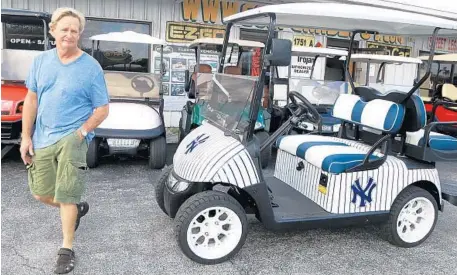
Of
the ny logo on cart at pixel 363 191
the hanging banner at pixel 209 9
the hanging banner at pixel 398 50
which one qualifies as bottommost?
the ny logo on cart at pixel 363 191

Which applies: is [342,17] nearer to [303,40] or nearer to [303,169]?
[303,169]

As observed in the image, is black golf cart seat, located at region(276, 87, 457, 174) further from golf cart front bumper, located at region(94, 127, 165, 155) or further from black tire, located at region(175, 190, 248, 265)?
golf cart front bumper, located at region(94, 127, 165, 155)

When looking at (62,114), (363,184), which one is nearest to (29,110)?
(62,114)

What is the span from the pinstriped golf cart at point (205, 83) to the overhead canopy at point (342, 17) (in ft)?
2.18

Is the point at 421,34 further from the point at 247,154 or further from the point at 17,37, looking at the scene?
the point at 17,37

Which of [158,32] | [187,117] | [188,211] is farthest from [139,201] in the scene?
[158,32]

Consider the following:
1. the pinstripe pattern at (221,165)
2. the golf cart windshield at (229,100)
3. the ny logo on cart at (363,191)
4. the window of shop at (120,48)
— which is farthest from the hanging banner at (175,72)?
the ny logo on cart at (363,191)

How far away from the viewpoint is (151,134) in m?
5.06

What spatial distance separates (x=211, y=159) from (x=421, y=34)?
95.3 inches

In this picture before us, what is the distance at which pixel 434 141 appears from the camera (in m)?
3.32

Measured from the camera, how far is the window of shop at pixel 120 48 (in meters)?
7.89

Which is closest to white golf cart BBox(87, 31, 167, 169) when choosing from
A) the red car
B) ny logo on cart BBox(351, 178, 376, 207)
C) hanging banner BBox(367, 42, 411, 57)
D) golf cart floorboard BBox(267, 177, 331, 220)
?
golf cart floorboard BBox(267, 177, 331, 220)

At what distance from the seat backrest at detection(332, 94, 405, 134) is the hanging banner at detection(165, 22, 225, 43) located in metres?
5.03

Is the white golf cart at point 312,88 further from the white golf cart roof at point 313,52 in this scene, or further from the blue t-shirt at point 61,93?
the blue t-shirt at point 61,93
